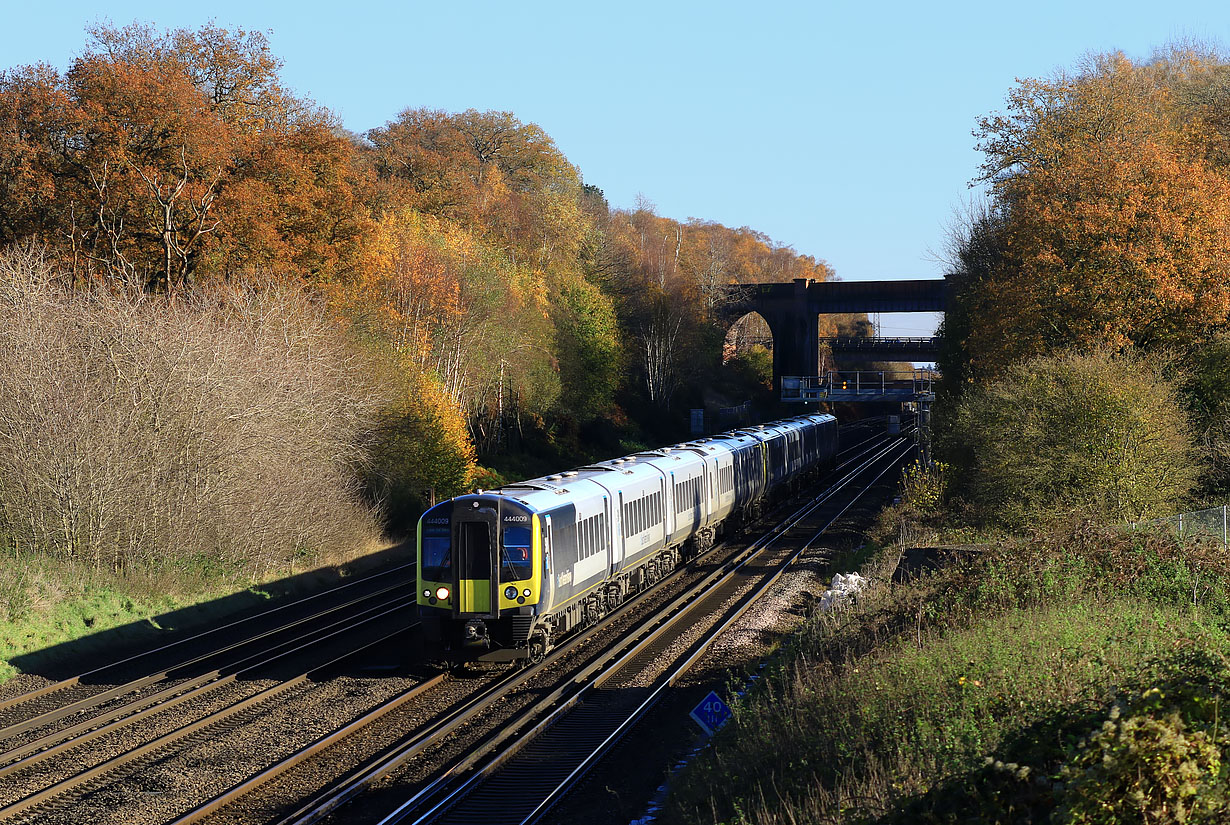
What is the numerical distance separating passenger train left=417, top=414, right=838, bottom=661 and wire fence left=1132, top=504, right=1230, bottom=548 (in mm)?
9282

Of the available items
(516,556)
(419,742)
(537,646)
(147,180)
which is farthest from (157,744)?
(147,180)

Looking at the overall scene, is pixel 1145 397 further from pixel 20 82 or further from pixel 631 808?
pixel 20 82

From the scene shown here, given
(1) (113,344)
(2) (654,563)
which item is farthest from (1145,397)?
(1) (113,344)

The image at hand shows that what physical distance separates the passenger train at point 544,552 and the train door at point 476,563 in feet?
0.05

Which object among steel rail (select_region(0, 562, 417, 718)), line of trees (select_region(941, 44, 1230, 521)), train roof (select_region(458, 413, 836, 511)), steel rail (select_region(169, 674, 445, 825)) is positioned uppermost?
line of trees (select_region(941, 44, 1230, 521))

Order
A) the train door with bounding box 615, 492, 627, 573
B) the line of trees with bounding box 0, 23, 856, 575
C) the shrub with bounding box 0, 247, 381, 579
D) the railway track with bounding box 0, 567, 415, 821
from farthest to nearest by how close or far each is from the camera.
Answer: the line of trees with bounding box 0, 23, 856, 575 < the shrub with bounding box 0, 247, 381, 579 < the train door with bounding box 615, 492, 627, 573 < the railway track with bounding box 0, 567, 415, 821

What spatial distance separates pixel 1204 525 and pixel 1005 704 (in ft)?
33.7

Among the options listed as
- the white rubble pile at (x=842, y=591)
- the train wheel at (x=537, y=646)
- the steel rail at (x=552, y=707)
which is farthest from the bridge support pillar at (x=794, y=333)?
the train wheel at (x=537, y=646)

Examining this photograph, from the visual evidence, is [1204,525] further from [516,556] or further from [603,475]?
[516,556]

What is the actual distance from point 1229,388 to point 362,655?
72.7ft

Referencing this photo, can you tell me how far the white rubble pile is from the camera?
57.5 ft

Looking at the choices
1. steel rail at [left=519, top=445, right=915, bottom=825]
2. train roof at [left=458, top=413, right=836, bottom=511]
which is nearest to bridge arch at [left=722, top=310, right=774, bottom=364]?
train roof at [left=458, top=413, right=836, bottom=511]

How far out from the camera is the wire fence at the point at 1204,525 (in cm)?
1623

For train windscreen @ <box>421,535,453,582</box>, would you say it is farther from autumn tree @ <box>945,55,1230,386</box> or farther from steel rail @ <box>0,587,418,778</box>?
autumn tree @ <box>945,55,1230,386</box>
